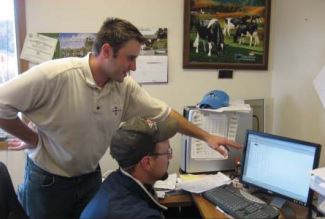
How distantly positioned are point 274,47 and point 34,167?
1819 mm

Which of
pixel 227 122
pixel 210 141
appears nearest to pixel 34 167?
pixel 210 141

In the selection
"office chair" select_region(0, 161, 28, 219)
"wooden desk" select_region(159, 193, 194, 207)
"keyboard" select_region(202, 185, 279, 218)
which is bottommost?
"wooden desk" select_region(159, 193, 194, 207)

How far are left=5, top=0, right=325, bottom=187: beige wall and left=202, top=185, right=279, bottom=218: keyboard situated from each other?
0.58 metres

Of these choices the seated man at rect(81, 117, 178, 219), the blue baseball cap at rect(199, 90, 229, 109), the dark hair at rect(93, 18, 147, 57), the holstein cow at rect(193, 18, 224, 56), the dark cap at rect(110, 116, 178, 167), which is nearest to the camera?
the seated man at rect(81, 117, 178, 219)

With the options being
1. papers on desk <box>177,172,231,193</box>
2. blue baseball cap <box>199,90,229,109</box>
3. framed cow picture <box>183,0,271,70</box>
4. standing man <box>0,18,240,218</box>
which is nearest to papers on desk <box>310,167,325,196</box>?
papers on desk <box>177,172,231,193</box>

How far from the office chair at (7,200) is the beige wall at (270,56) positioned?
39.4 inches

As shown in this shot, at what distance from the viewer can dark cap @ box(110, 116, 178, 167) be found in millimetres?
1355

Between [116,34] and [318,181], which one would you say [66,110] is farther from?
[318,181]

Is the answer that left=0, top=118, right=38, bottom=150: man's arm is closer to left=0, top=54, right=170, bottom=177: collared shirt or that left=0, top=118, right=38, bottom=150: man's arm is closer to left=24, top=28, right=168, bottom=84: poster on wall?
left=0, top=54, right=170, bottom=177: collared shirt

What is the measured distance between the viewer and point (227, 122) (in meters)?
2.28

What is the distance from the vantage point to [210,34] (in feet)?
8.43

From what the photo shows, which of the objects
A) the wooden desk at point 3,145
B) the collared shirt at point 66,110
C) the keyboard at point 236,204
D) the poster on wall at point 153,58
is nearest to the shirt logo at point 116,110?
the collared shirt at point 66,110

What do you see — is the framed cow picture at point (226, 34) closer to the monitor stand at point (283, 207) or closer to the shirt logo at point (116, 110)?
the shirt logo at point (116, 110)

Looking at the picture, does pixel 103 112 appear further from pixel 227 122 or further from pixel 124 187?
pixel 227 122
